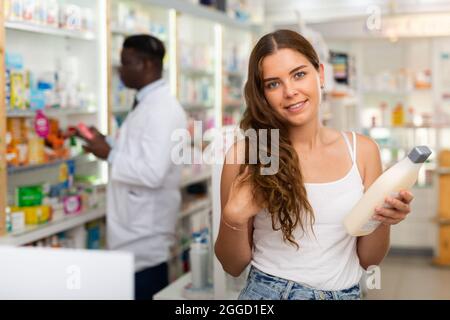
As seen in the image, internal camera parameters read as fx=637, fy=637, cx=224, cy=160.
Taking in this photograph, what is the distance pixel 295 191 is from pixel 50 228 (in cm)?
224

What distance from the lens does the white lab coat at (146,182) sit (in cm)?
314

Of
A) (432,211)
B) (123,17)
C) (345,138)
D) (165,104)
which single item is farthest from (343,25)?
(345,138)

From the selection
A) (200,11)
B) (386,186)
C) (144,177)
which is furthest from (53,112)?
(386,186)

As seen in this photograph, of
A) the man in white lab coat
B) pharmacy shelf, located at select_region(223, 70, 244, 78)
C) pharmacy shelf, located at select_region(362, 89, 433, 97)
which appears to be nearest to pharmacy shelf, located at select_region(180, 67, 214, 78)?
pharmacy shelf, located at select_region(223, 70, 244, 78)

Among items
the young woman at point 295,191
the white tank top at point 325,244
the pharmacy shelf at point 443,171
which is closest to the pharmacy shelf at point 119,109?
the young woman at point 295,191

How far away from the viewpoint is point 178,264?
4.80 m

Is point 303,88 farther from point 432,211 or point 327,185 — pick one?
point 432,211

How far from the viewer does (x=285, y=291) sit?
157 cm

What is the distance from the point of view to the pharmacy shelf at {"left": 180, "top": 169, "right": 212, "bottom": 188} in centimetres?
500

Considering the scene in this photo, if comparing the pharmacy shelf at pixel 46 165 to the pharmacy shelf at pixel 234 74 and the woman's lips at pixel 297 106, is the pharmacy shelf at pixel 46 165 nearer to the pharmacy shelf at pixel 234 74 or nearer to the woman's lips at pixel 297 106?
the woman's lips at pixel 297 106

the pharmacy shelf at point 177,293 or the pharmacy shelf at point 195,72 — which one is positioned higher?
the pharmacy shelf at point 195,72

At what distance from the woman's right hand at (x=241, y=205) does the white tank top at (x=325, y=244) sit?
0.54ft

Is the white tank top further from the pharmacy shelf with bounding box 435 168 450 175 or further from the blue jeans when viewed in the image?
the pharmacy shelf with bounding box 435 168 450 175

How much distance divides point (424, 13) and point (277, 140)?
596 centimetres
